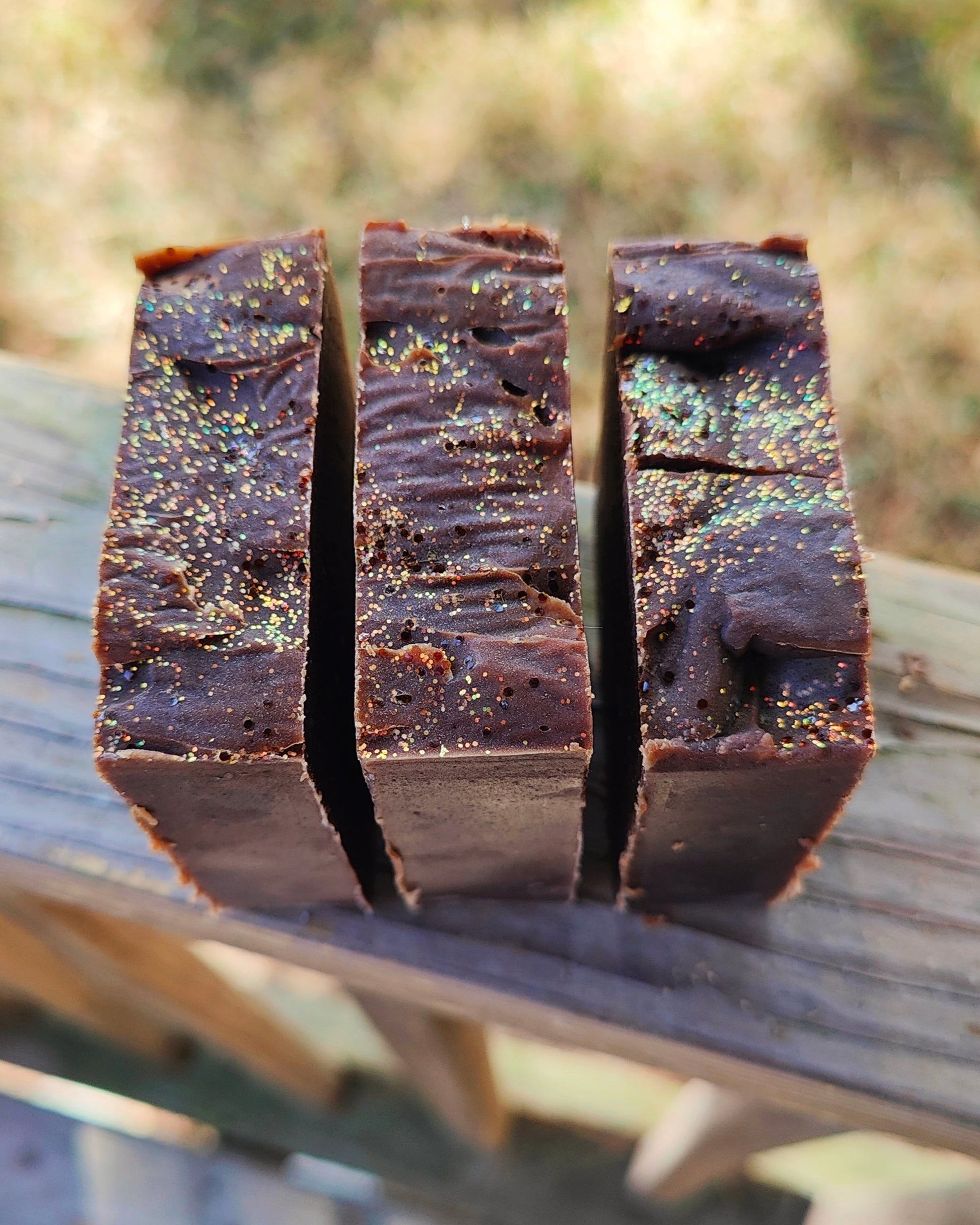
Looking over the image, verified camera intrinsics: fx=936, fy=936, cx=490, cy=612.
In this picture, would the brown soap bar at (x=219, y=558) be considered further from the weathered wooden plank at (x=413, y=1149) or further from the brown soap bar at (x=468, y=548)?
the weathered wooden plank at (x=413, y=1149)

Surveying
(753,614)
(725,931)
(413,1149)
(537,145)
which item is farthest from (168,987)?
(537,145)

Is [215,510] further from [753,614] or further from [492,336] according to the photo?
[753,614]

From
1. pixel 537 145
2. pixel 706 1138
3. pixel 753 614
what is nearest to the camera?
pixel 753 614

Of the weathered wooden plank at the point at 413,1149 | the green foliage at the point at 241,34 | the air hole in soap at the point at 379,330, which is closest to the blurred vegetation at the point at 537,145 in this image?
the green foliage at the point at 241,34

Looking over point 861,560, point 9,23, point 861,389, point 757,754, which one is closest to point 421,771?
point 757,754

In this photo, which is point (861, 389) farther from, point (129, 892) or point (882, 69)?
point (129, 892)

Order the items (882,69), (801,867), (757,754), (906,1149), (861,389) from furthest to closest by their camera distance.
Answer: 1. (882,69)
2. (861,389)
3. (906,1149)
4. (801,867)
5. (757,754)

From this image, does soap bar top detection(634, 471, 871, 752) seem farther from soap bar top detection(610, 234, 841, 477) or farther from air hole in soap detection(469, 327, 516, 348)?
air hole in soap detection(469, 327, 516, 348)
